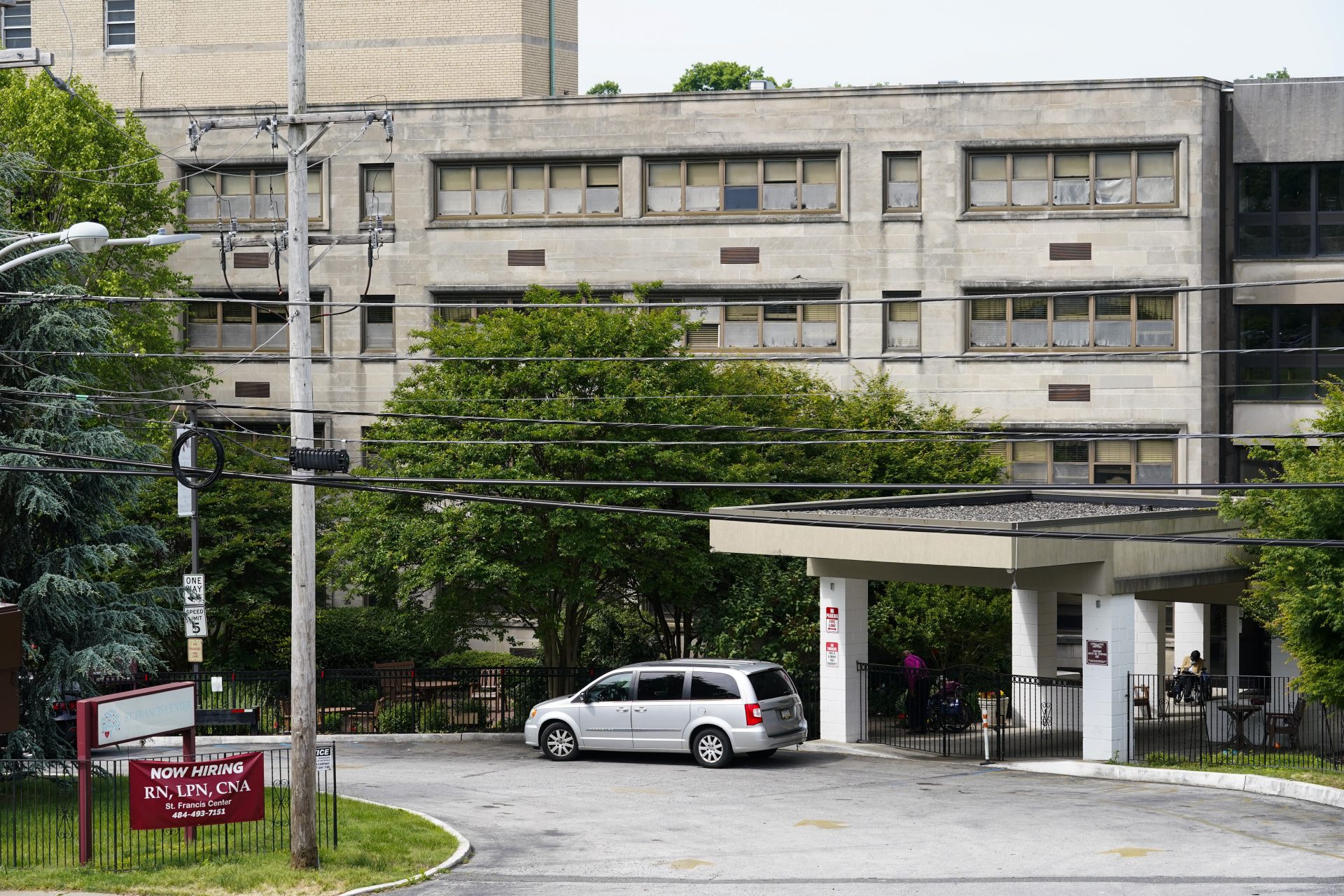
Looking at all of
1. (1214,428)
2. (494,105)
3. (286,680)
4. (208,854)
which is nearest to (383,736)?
(286,680)

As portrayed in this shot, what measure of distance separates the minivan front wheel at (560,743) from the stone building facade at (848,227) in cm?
1817

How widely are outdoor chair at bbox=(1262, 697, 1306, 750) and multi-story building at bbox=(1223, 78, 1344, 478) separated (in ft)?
58.0

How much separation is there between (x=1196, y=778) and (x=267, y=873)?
13.8 m

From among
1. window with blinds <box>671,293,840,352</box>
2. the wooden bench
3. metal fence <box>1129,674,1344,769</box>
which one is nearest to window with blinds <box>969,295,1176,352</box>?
window with blinds <box>671,293,840,352</box>

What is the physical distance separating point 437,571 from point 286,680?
192 inches

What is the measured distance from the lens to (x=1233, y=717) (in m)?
26.6

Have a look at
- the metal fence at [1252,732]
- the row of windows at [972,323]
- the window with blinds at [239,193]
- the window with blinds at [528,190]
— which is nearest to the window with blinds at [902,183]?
the row of windows at [972,323]

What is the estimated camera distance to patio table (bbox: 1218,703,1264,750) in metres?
26.1

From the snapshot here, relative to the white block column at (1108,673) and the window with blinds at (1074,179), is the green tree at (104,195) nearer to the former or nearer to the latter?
the window with blinds at (1074,179)

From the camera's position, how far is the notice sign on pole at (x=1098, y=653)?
25156 millimetres

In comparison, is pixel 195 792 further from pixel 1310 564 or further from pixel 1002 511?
pixel 1002 511

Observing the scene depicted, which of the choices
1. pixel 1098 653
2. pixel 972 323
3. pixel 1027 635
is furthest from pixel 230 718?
pixel 972 323

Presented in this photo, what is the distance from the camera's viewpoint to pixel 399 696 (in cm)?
3167

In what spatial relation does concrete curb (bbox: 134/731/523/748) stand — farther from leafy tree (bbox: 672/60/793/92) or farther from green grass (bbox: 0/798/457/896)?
leafy tree (bbox: 672/60/793/92)
